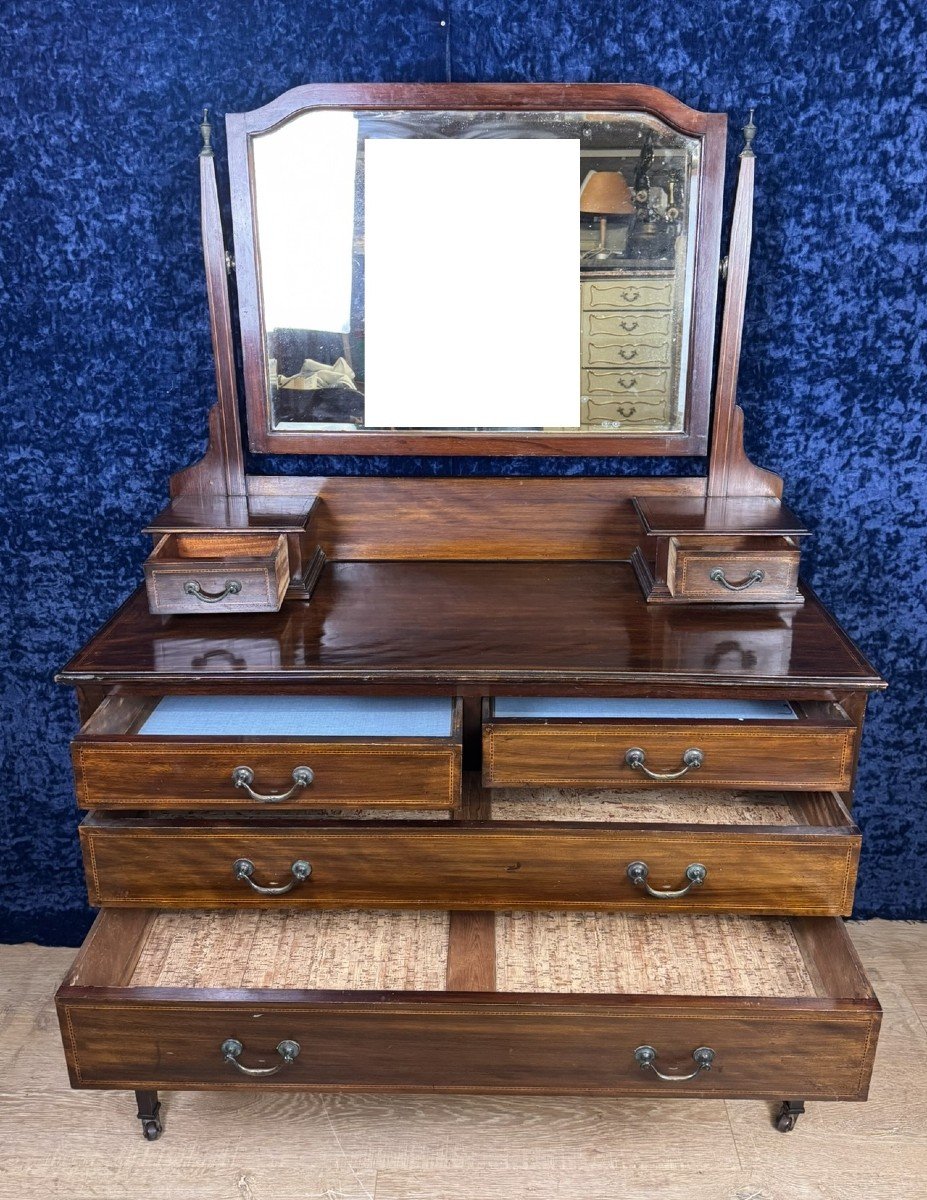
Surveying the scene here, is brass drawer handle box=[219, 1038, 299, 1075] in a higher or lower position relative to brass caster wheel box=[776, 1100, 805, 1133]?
higher

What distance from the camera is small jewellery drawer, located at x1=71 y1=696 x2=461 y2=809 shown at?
144 centimetres

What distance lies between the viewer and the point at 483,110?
64.2 inches

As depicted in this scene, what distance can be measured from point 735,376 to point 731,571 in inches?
15.0

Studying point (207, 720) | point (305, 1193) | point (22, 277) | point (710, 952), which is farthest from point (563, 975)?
point (22, 277)

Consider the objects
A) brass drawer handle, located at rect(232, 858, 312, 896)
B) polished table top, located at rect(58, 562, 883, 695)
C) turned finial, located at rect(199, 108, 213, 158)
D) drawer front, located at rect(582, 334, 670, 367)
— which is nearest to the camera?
polished table top, located at rect(58, 562, 883, 695)

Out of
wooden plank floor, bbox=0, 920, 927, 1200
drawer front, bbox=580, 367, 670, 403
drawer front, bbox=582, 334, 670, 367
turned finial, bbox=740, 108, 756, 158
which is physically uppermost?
turned finial, bbox=740, 108, 756, 158

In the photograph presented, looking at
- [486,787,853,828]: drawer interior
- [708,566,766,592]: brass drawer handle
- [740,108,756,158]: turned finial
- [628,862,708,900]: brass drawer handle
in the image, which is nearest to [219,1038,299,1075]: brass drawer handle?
[486,787,853,828]: drawer interior

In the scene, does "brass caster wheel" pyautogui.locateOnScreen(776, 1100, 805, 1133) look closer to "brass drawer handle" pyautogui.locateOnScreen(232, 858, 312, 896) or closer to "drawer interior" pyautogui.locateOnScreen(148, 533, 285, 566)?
"brass drawer handle" pyautogui.locateOnScreen(232, 858, 312, 896)

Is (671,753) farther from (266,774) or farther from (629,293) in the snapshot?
(629,293)

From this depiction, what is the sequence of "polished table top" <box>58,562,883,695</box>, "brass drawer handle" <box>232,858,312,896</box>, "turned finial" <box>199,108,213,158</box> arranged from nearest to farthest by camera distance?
"polished table top" <box>58,562,883,695</box> < "brass drawer handle" <box>232,858,312,896</box> < "turned finial" <box>199,108,213,158</box>

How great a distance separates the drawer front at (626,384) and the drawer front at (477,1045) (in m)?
0.98

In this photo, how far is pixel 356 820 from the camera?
60.3 inches

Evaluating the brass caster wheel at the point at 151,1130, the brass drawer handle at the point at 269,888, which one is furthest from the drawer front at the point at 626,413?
the brass caster wheel at the point at 151,1130

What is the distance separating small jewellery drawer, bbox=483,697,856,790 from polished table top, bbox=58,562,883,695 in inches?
2.7
